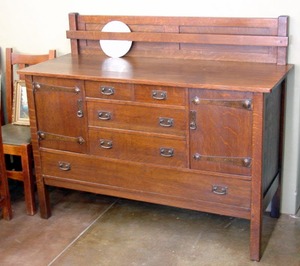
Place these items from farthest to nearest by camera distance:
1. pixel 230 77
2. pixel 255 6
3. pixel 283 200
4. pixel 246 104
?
pixel 283 200, pixel 255 6, pixel 230 77, pixel 246 104

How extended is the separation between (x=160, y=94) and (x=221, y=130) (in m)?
0.35

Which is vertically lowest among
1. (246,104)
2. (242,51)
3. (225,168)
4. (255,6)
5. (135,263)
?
(135,263)

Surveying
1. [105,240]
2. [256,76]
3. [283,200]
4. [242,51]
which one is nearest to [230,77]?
[256,76]

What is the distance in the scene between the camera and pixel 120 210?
3.29m

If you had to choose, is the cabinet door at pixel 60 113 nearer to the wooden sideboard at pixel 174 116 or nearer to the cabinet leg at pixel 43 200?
the wooden sideboard at pixel 174 116

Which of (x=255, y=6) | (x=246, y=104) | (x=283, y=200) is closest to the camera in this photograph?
(x=246, y=104)

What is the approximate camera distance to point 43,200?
10.5ft

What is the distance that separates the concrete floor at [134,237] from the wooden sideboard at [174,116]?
0.14 metres

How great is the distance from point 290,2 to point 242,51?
0.36 metres

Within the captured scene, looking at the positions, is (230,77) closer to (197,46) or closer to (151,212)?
(197,46)

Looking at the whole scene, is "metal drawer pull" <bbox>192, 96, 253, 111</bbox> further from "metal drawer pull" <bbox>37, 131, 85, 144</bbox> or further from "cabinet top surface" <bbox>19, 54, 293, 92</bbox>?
"metal drawer pull" <bbox>37, 131, 85, 144</bbox>

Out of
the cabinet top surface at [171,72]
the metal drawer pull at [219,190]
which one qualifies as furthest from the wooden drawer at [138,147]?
the cabinet top surface at [171,72]

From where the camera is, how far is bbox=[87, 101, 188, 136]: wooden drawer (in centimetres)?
268

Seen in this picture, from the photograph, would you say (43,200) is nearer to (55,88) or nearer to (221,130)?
(55,88)
